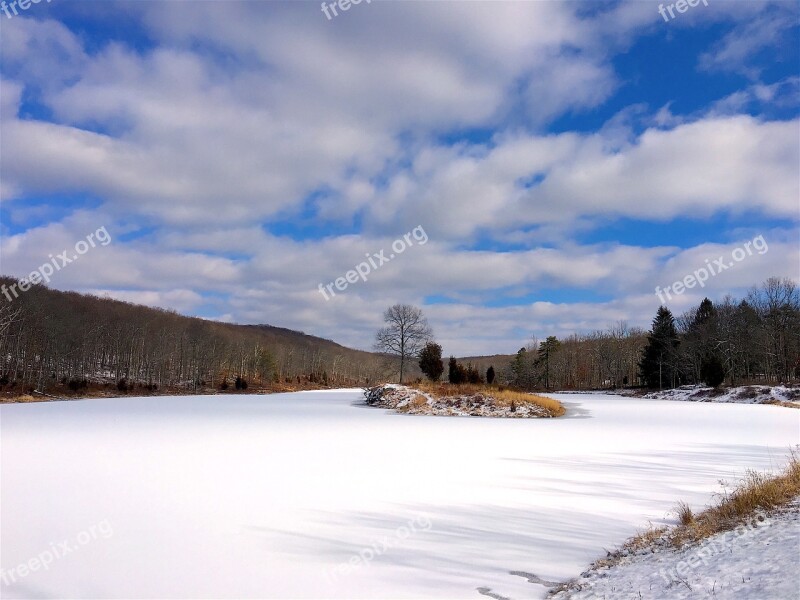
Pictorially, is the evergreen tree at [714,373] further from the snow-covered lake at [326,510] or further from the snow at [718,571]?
the snow at [718,571]

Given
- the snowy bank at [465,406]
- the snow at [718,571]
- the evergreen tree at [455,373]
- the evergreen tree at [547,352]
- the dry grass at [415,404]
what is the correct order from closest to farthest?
the snow at [718,571], the snowy bank at [465,406], the dry grass at [415,404], the evergreen tree at [455,373], the evergreen tree at [547,352]

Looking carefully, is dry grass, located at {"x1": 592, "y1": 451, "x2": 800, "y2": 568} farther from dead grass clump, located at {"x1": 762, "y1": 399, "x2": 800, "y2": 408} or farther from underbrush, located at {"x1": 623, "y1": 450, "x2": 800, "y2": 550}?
dead grass clump, located at {"x1": 762, "y1": 399, "x2": 800, "y2": 408}

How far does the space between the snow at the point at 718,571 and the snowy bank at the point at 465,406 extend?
20.7 meters

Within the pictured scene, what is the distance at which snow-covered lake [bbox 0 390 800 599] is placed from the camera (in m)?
4.48

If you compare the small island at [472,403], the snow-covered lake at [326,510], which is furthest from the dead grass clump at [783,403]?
the snow-covered lake at [326,510]

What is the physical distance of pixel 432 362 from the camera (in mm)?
41688

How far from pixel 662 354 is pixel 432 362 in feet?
117

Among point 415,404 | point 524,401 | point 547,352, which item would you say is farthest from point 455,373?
point 547,352

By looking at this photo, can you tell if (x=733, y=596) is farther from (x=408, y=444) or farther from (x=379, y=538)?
(x=408, y=444)

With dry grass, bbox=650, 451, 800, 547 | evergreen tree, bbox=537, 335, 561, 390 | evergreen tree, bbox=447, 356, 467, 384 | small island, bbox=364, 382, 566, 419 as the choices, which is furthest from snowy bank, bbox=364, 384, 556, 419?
evergreen tree, bbox=537, 335, 561, 390

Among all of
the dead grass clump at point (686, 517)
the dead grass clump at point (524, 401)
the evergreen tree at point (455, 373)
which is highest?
the evergreen tree at point (455, 373)

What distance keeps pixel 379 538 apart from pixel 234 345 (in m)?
101

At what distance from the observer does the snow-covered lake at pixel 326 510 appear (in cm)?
448

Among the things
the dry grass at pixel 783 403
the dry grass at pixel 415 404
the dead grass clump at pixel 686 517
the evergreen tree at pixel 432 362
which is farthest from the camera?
the evergreen tree at pixel 432 362
